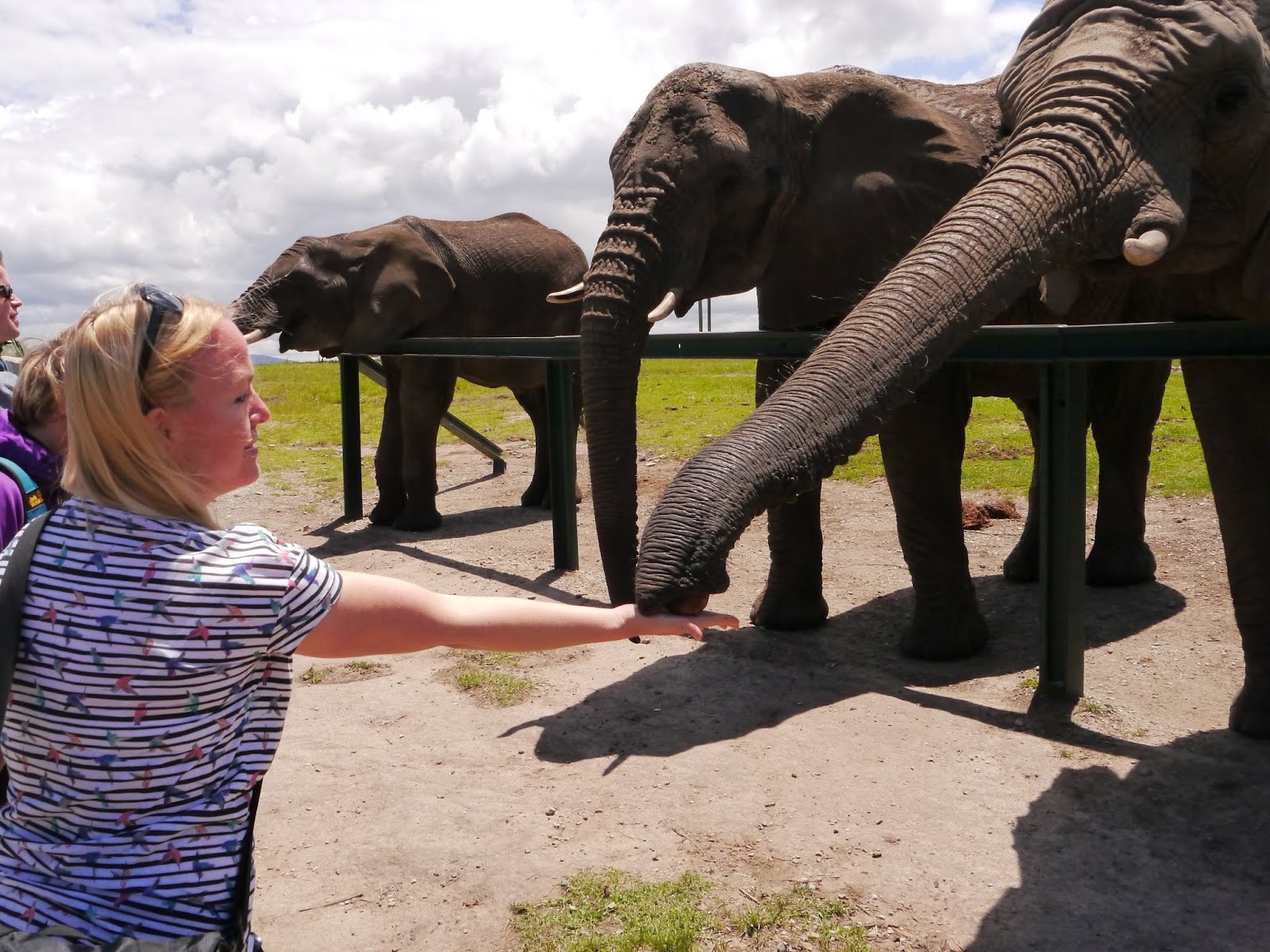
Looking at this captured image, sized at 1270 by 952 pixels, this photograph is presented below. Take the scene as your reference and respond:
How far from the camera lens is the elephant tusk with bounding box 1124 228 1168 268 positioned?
3729mm

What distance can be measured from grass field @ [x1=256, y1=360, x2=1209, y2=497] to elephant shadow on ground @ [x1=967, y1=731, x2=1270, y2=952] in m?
5.71

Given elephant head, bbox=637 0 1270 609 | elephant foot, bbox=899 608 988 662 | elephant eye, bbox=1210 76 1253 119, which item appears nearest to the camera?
elephant head, bbox=637 0 1270 609

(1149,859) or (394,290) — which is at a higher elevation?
(394,290)

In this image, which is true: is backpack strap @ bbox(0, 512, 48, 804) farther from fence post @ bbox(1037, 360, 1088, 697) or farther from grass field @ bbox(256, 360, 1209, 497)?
grass field @ bbox(256, 360, 1209, 497)

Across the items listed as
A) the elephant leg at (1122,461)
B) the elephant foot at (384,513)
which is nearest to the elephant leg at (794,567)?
the elephant leg at (1122,461)

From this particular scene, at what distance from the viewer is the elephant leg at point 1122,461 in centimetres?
696

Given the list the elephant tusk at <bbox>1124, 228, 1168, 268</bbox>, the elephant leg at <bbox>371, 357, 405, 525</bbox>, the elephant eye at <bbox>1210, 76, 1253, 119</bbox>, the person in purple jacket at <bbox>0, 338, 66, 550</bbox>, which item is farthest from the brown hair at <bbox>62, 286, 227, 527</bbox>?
the elephant leg at <bbox>371, 357, 405, 525</bbox>

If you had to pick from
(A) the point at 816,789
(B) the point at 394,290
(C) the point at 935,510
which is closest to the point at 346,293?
(B) the point at 394,290

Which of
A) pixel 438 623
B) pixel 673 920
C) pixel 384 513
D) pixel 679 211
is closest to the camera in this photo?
pixel 438 623

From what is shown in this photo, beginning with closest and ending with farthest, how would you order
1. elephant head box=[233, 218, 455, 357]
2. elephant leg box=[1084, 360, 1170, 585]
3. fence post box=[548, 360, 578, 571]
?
elephant leg box=[1084, 360, 1170, 585]
fence post box=[548, 360, 578, 571]
elephant head box=[233, 218, 455, 357]

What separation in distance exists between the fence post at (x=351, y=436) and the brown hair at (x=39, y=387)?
8439 mm

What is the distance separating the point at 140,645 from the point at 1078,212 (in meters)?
3.14

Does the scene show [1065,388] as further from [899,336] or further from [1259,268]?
[899,336]

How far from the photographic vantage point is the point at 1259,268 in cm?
419
